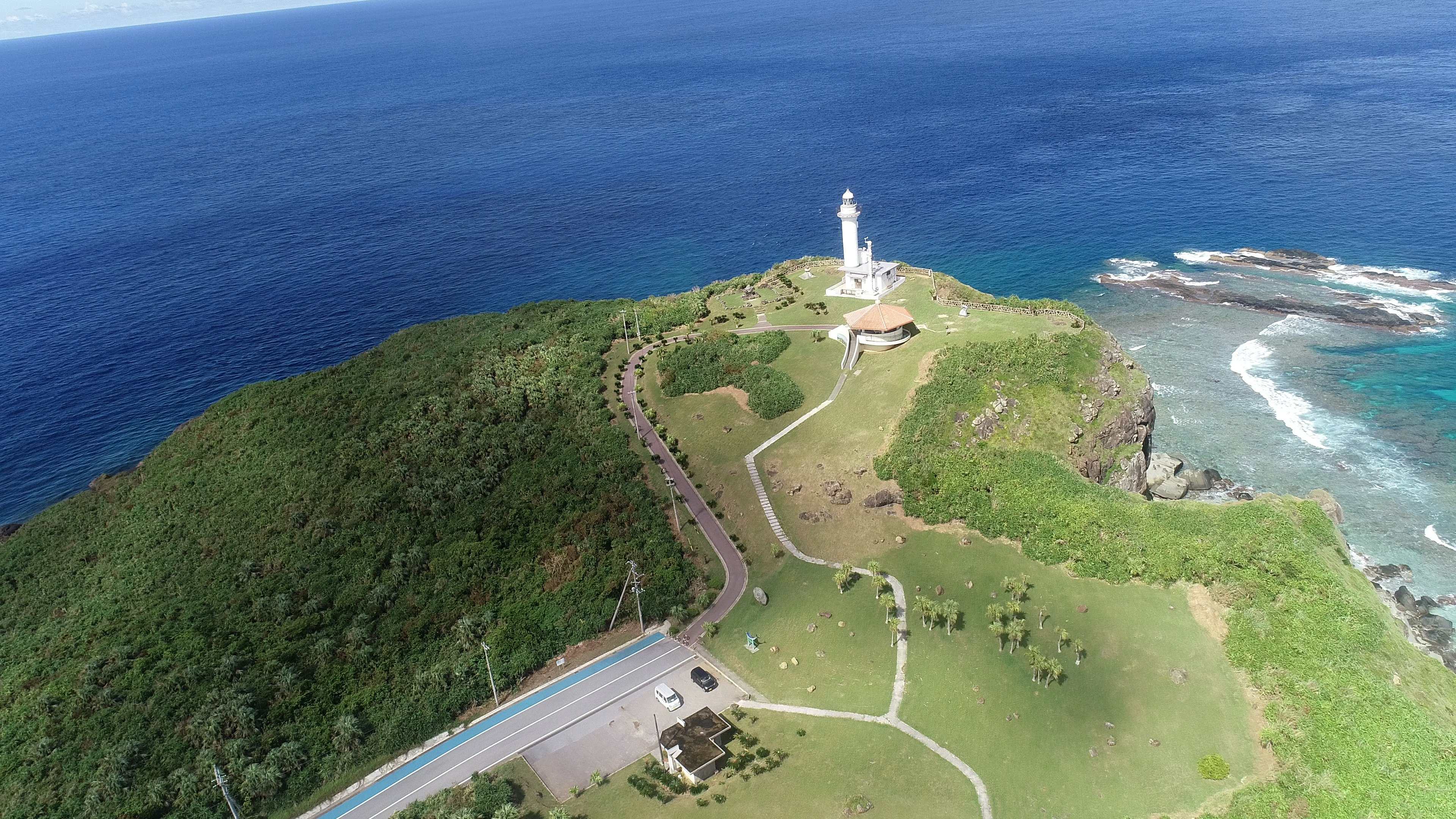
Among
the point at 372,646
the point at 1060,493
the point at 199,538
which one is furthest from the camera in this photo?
the point at 199,538

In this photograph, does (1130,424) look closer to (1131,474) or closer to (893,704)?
(1131,474)

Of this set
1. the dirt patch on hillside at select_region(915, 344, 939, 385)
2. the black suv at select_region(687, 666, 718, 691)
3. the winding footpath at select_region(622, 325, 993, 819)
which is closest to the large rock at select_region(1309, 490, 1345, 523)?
the dirt patch on hillside at select_region(915, 344, 939, 385)

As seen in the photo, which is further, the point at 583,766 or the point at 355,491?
the point at 355,491

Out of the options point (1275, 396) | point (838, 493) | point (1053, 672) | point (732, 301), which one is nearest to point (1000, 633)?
point (1053, 672)

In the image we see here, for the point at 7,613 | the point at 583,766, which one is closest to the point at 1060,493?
the point at 583,766

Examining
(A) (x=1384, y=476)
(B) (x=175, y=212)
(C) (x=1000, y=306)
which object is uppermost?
(B) (x=175, y=212)

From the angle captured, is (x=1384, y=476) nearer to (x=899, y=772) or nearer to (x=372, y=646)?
(x=899, y=772)
